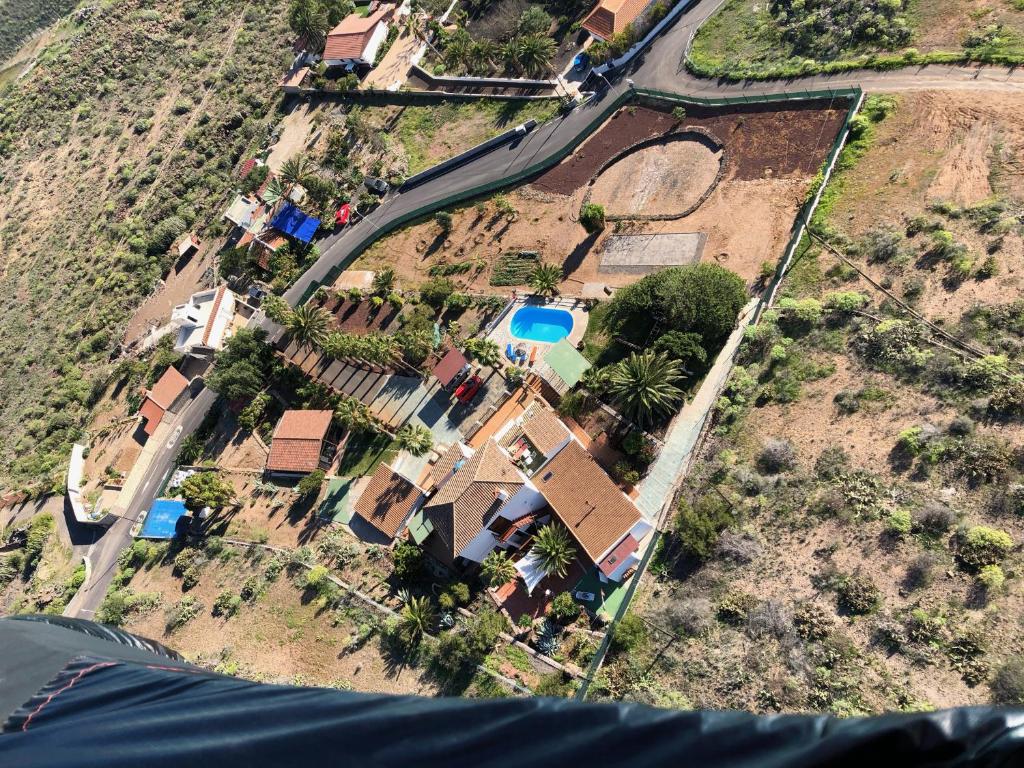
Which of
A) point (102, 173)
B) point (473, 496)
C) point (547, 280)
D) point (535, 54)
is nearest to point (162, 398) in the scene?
point (473, 496)

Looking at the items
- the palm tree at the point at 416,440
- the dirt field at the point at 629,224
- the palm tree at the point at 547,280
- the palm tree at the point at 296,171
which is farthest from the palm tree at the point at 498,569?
the palm tree at the point at 296,171

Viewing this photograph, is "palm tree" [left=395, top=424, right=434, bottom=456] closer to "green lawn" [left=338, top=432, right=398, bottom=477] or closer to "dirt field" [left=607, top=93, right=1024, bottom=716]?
"green lawn" [left=338, top=432, right=398, bottom=477]

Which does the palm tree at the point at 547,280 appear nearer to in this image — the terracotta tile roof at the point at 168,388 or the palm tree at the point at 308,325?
the palm tree at the point at 308,325

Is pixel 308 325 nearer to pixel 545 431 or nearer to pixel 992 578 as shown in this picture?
pixel 545 431

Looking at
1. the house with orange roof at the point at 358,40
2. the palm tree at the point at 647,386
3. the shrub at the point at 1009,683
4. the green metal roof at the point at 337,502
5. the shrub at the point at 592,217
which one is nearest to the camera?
the shrub at the point at 1009,683

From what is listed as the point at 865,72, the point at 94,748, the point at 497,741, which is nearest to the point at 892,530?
the point at 497,741

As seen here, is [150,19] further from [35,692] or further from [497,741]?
[497,741]
